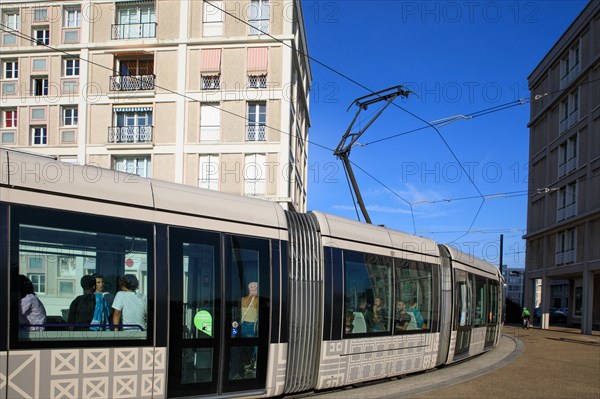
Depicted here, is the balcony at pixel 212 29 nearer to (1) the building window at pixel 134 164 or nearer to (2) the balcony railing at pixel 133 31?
(2) the balcony railing at pixel 133 31

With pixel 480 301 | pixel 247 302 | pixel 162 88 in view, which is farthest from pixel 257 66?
pixel 247 302

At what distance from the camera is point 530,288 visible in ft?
147

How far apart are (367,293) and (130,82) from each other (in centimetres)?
2506

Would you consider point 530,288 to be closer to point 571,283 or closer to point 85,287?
point 571,283

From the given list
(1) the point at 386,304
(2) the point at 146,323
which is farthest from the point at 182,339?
(1) the point at 386,304

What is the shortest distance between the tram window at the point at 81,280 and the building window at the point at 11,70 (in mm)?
29664

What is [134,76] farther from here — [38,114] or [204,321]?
[204,321]

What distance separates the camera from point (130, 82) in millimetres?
31375

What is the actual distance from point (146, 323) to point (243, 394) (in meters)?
1.83

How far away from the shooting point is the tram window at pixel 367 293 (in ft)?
31.2

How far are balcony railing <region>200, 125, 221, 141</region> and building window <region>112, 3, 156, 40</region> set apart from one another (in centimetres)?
609

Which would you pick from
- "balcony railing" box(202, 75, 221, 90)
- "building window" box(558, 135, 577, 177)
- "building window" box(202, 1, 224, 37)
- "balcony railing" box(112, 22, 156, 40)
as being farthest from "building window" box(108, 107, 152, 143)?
"building window" box(558, 135, 577, 177)

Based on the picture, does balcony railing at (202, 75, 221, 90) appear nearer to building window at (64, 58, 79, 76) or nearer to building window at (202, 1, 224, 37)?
building window at (202, 1, 224, 37)

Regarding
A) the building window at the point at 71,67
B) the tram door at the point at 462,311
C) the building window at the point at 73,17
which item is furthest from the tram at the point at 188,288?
the building window at the point at 73,17
